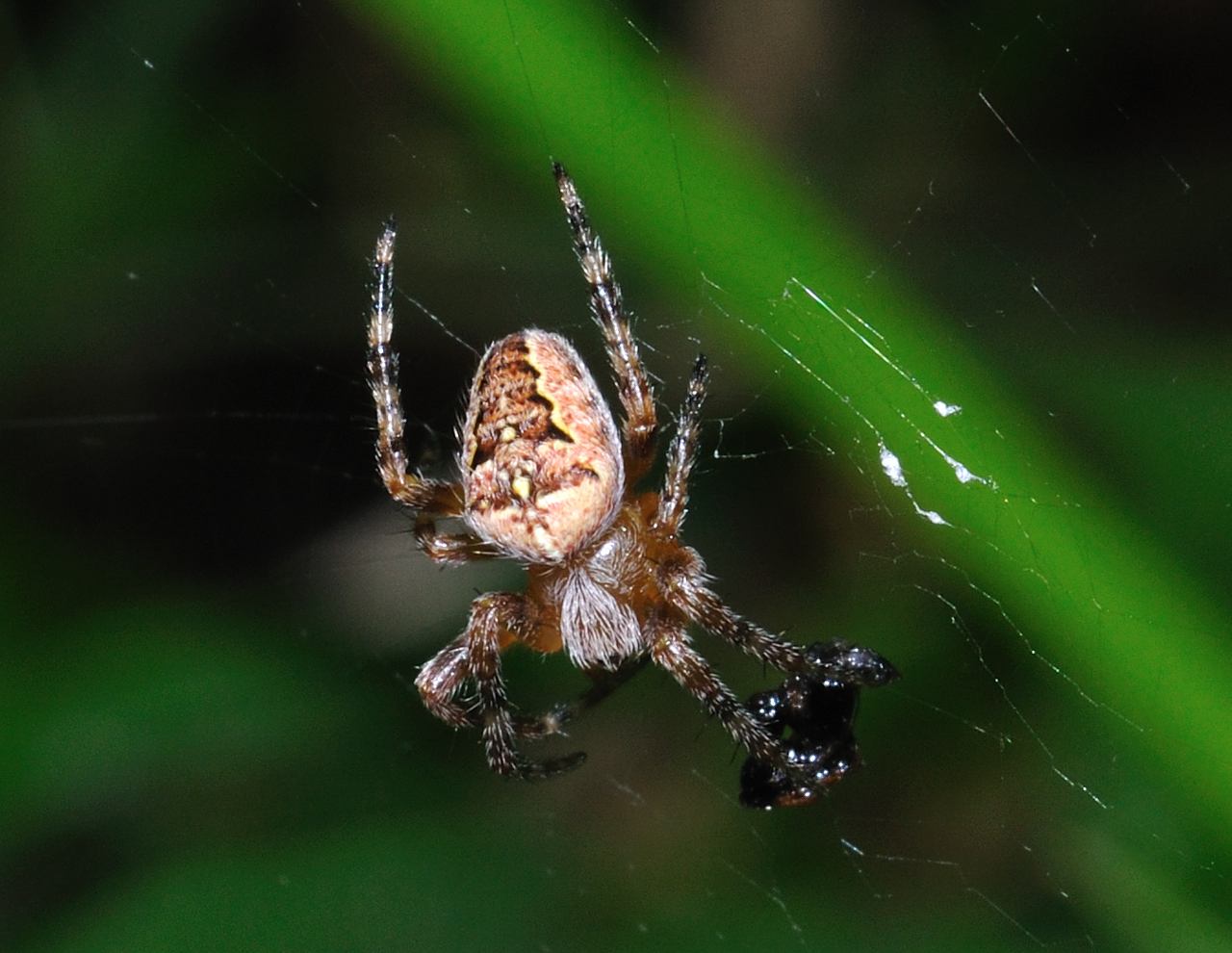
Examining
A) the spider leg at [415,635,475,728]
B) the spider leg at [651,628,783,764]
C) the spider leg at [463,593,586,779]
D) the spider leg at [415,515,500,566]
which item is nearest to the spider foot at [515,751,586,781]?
the spider leg at [463,593,586,779]

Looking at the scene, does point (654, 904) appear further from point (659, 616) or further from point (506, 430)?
point (506, 430)

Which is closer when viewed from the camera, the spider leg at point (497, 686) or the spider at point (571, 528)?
the spider at point (571, 528)

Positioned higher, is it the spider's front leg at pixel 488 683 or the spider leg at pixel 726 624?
the spider leg at pixel 726 624

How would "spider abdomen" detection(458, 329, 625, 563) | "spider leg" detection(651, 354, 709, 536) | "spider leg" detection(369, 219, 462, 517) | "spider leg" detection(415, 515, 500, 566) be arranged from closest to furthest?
"spider leg" detection(651, 354, 709, 536) → "spider abdomen" detection(458, 329, 625, 563) → "spider leg" detection(369, 219, 462, 517) → "spider leg" detection(415, 515, 500, 566)

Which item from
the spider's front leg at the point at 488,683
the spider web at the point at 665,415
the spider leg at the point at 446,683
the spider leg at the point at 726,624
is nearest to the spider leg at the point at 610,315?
the spider web at the point at 665,415

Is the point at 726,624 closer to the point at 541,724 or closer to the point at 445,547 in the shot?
the point at 541,724

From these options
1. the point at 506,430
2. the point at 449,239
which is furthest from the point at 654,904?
the point at 449,239

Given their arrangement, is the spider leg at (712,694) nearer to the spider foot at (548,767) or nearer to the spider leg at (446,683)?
the spider foot at (548,767)

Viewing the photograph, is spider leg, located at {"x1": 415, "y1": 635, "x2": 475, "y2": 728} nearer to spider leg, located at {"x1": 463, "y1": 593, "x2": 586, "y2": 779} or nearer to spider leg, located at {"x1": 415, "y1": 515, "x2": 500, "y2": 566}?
spider leg, located at {"x1": 463, "y1": 593, "x2": 586, "y2": 779}
